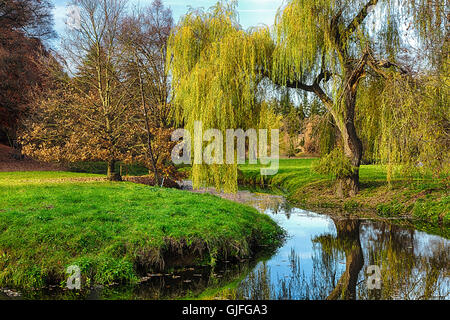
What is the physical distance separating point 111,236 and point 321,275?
3.68 meters

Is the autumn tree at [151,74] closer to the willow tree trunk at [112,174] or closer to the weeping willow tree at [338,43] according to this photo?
the willow tree trunk at [112,174]

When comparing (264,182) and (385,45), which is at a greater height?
(385,45)

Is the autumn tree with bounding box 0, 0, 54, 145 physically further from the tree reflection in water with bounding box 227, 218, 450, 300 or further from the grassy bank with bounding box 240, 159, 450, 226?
the tree reflection in water with bounding box 227, 218, 450, 300

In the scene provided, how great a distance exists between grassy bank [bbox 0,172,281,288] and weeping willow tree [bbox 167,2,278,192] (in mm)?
2909

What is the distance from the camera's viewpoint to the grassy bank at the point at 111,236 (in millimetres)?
6332

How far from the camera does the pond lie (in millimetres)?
5738

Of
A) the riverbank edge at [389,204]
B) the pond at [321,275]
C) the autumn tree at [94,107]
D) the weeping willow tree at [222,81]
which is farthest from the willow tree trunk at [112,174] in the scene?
the pond at [321,275]

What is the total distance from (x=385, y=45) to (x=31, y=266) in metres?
11.6

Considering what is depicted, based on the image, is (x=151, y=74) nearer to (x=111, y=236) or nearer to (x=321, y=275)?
(x=111, y=236)

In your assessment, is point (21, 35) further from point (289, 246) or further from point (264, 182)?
point (289, 246)

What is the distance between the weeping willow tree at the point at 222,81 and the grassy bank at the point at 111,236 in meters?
2.91

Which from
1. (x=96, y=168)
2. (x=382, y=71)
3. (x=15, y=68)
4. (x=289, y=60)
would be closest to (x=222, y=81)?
(x=289, y=60)
